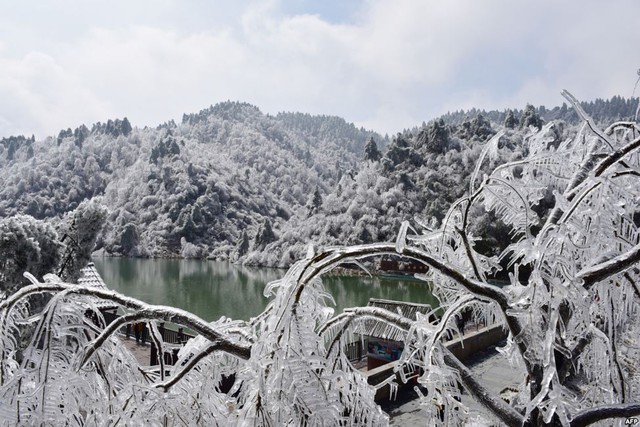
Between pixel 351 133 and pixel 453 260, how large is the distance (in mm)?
166460

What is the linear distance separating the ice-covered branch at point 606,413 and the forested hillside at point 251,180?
1.35m

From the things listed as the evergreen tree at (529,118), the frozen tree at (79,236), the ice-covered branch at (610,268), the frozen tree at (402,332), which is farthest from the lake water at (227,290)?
the evergreen tree at (529,118)

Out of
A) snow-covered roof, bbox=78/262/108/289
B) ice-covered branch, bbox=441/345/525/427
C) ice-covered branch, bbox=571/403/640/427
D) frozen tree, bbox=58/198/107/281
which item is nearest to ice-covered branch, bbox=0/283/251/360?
ice-covered branch, bbox=441/345/525/427

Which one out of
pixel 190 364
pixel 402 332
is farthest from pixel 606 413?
pixel 190 364

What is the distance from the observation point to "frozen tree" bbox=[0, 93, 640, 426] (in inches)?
67.9

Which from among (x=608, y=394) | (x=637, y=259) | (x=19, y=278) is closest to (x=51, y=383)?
(x=637, y=259)

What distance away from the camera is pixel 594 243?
2.29m

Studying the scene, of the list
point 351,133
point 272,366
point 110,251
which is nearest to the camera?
point 272,366

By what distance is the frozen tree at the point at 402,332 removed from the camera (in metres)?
1.73

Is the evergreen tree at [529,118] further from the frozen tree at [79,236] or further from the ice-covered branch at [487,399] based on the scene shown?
the ice-covered branch at [487,399]

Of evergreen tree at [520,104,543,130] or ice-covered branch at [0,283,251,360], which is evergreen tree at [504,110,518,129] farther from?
ice-covered branch at [0,283,251,360]

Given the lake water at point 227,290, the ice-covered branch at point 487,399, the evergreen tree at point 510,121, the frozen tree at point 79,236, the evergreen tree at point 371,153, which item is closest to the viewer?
the ice-covered branch at point 487,399

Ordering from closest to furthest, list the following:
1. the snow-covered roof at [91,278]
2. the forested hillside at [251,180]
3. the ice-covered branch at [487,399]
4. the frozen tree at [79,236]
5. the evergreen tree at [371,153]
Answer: the ice-covered branch at [487,399] < the frozen tree at [79,236] < the snow-covered roof at [91,278] < the forested hillside at [251,180] < the evergreen tree at [371,153]

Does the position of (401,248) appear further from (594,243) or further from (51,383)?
(51,383)
